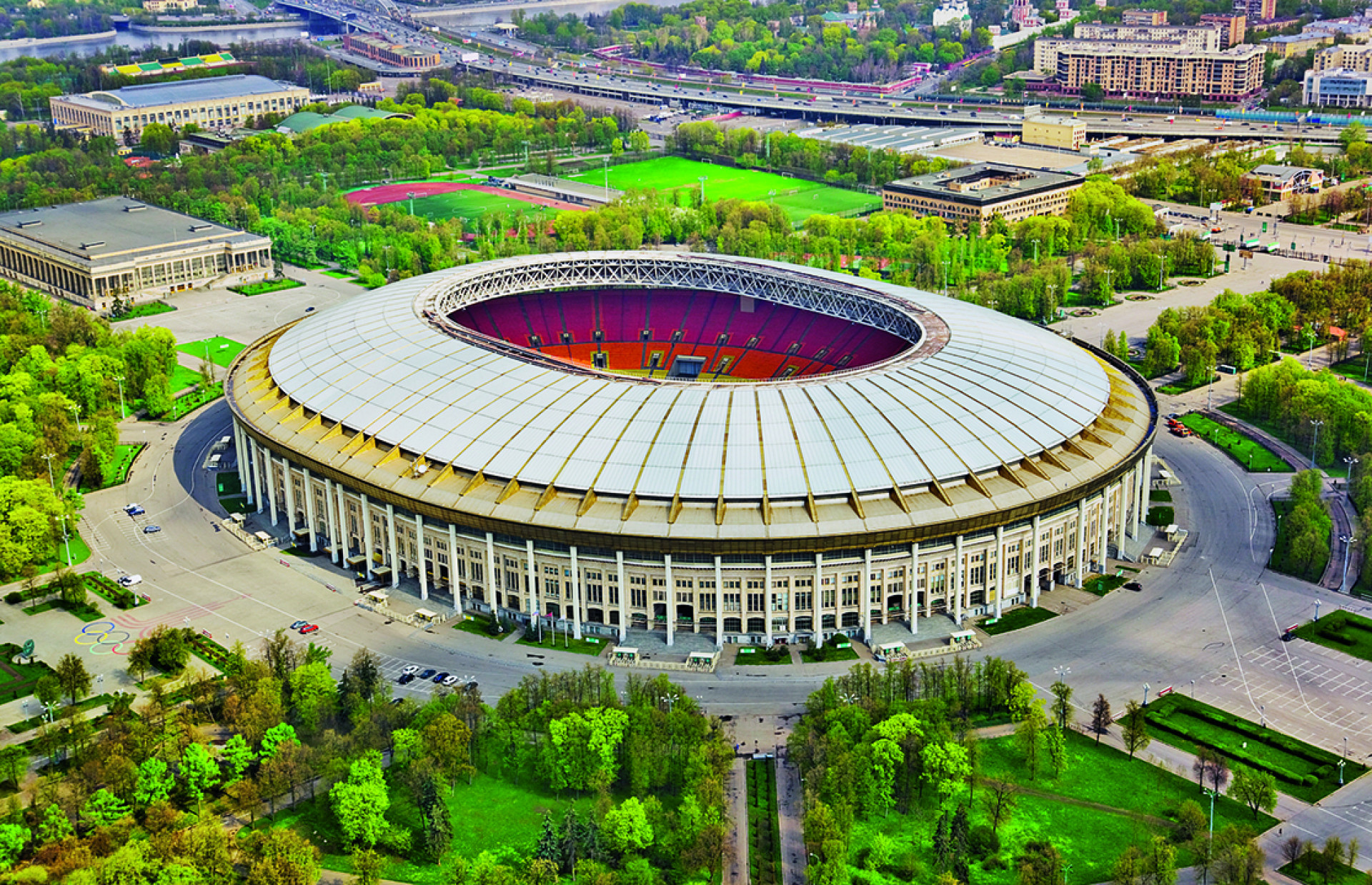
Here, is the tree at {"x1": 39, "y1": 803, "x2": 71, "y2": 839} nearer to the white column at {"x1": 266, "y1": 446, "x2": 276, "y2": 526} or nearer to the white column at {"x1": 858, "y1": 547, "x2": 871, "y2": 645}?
the white column at {"x1": 266, "y1": 446, "x2": 276, "y2": 526}

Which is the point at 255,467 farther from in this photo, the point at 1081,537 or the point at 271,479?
the point at 1081,537

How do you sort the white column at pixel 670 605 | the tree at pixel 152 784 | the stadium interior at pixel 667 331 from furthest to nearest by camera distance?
the stadium interior at pixel 667 331, the white column at pixel 670 605, the tree at pixel 152 784

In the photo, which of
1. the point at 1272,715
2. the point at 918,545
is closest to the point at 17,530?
the point at 918,545

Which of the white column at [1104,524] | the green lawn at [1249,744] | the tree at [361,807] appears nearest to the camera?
the tree at [361,807]

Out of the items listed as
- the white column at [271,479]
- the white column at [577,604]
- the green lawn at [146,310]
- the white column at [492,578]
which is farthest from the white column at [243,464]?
the green lawn at [146,310]

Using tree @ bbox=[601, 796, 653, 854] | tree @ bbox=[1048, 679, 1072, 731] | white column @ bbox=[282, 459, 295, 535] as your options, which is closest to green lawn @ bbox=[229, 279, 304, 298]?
white column @ bbox=[282, 459, 295, 535]

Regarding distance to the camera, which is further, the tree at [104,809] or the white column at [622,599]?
the white column at [622,599]

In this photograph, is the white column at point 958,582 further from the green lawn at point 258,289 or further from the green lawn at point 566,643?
the green lawn at point 258,289

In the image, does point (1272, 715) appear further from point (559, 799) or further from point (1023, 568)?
point (559, 799)
